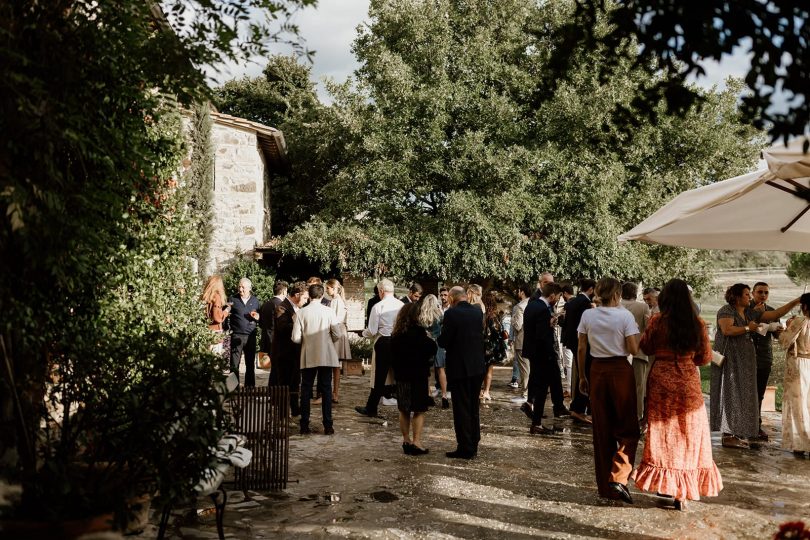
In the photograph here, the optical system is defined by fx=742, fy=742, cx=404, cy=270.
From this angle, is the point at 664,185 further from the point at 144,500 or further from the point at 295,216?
the point at 144,500

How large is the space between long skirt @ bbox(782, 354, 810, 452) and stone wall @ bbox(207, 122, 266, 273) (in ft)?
53.2

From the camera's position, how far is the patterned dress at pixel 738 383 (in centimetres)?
899

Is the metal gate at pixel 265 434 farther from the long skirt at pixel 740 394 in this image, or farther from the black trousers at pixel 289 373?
the long skirt at pixel 740 394

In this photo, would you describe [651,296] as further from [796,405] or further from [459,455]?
[459,455]

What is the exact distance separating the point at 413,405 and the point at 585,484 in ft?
6.91

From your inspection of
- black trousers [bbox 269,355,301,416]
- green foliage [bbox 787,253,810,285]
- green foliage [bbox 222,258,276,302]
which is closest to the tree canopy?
black trousers [bbox 269,355,301,416]

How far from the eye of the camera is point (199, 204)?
18984 millimetres

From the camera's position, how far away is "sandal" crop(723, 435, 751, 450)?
9.00 metres

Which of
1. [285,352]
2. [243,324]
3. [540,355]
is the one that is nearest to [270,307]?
[243,324]

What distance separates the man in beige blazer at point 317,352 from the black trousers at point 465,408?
193 cm

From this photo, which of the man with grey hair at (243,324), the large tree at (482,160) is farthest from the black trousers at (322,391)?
the large tree at (482,160)

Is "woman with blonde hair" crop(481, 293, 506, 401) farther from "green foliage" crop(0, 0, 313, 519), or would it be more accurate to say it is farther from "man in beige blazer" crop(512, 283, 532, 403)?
"green foliage" crop(0, 0, 313, 519)

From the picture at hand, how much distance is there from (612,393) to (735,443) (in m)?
3.19

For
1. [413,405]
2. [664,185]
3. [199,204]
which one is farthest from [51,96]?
[664,185]
